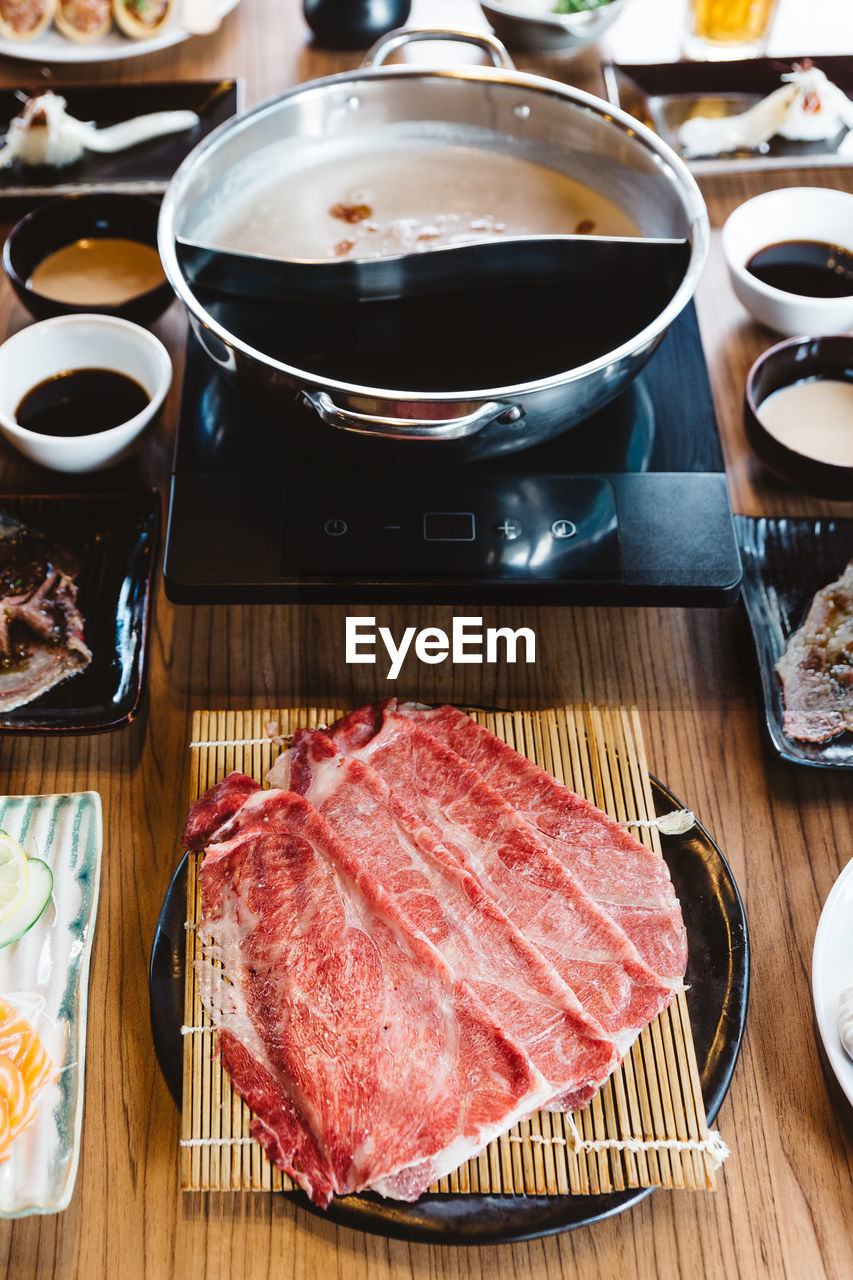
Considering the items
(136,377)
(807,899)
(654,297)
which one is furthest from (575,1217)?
(136,377)

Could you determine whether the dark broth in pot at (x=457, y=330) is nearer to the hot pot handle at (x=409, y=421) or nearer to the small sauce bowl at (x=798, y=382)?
the hot pot handle at (x=409, y=421)

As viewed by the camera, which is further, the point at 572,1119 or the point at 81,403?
the point at 81,403

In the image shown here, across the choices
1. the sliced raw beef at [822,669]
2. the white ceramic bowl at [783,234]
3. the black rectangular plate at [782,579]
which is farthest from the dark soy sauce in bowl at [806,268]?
the sliced raw beef at [822,669]

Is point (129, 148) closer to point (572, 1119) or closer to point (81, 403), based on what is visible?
point (81, 403)

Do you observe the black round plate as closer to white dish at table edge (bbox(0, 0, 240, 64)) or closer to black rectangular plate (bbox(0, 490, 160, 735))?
black rectangular plate (bbox(0, 490, 160, 735))

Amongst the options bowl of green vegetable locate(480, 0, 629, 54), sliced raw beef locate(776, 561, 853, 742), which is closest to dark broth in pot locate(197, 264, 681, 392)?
sliced raw beef locate(776, 561, 853, 742)

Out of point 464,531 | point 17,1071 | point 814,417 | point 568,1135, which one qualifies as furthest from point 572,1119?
point 814,417

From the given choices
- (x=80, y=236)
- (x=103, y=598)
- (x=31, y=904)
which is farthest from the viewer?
(x=80, y=236)
